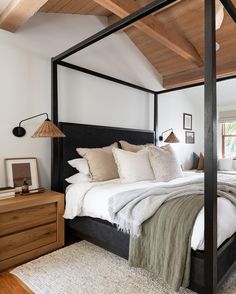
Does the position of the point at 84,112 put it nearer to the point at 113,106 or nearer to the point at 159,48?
the point at 113,106

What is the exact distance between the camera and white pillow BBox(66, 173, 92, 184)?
264 centimetres

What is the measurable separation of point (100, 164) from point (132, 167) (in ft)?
1.28

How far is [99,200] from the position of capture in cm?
214

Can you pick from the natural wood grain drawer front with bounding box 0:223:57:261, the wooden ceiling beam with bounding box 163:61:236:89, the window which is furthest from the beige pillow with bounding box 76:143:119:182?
the window

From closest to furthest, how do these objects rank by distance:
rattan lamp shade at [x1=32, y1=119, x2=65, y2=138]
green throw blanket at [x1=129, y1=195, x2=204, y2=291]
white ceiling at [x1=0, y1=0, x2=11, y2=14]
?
1. green throw blanket at [x1=129, y1=195, x2=204, y2=291]
2. white ceiling at [x1=0, y1=0, x2=11, y2=14]
3. rattan lamp shade at [x1=32, y1=119, x2=65, y2=138]

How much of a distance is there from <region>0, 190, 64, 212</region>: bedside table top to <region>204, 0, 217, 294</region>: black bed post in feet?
5.02

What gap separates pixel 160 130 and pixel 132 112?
89 centimetres

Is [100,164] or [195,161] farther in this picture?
[195,161]

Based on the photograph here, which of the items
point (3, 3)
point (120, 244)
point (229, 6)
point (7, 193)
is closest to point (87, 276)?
point (120, 244)

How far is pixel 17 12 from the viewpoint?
6.90 ft

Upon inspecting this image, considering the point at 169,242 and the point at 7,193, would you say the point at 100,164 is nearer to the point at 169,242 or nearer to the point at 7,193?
the point at 7,193

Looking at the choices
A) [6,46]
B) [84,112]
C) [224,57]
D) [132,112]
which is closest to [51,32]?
[6,46]

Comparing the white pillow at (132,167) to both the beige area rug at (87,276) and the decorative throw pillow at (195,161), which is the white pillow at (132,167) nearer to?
the beige area rug at (87,276)

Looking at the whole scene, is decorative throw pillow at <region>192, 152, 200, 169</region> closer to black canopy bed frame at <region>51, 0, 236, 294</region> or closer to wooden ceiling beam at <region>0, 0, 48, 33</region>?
black canopy bed frame at <region>51, 0, 236, 294</region>
